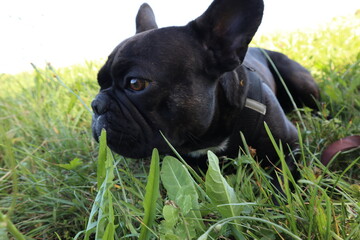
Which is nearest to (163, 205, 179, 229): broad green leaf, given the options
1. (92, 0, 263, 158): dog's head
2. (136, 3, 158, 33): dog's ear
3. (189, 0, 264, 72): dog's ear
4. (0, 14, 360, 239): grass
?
(0, 14, 360, 239): grass

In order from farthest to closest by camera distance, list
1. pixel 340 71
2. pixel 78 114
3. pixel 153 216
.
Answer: pixel 340 71 → pixel 78 114 → pixel 153 216

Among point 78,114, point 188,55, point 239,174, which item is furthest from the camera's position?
point 78,114

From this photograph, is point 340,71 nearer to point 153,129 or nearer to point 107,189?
point 153,129

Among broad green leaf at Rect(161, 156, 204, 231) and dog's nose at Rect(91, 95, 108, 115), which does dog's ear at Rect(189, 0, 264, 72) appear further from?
broad green leaf at Rect(161, 156, 204, 231)

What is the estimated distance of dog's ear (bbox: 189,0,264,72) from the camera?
5.48 ft

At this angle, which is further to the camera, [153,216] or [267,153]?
[267,153]

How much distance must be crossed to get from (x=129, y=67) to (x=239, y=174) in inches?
29.3

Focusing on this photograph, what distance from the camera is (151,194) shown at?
944mm

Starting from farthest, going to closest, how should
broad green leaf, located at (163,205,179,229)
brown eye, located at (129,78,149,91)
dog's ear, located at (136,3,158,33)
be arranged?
dog's ear, located at (136,3,158,33) < brown eye, located at (129,78,149,91) < broad green leaf, located at (163,205,179,229)

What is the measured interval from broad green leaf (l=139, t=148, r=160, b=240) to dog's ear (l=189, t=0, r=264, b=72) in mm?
945

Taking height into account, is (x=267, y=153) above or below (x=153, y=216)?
below

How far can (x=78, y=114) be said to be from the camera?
8.68 feet

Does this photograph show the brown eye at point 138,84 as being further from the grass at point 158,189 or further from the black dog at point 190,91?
the grass at point 158,189

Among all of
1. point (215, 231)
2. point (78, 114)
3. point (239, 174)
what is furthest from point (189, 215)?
point (78, 114)
